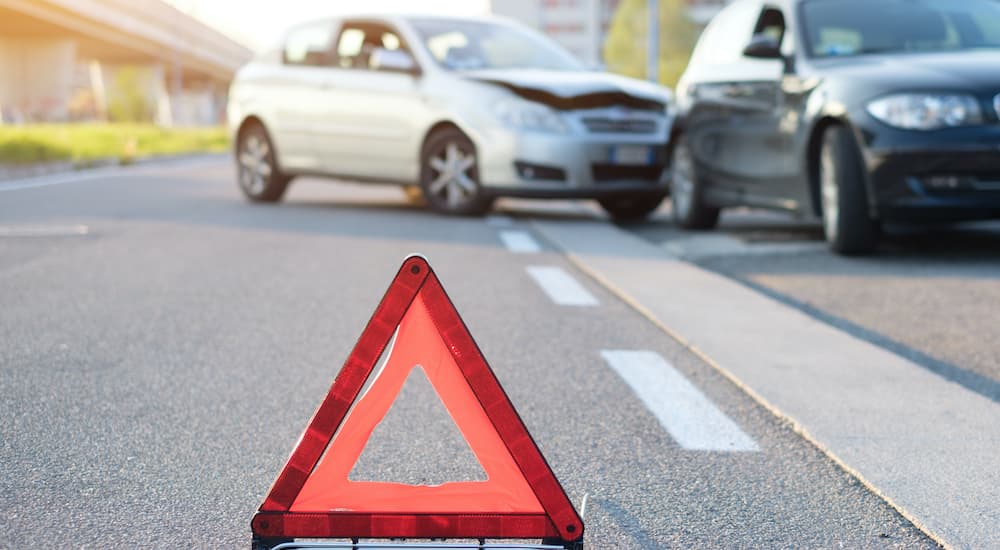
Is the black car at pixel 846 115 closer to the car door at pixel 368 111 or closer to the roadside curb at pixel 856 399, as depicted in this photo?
the roadside curb at pixel 856 399

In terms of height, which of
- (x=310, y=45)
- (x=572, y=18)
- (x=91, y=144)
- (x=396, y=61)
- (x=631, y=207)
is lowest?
(x=91, y=144)

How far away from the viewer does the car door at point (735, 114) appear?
927 cm

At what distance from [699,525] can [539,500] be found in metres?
0.62

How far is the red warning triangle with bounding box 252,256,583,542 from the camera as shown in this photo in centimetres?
274

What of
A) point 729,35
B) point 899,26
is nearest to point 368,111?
point 729,35

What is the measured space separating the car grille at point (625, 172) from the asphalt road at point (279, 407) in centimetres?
253

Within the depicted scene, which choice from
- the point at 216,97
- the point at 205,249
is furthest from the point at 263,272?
the point at 216,97

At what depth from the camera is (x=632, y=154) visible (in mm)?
11562

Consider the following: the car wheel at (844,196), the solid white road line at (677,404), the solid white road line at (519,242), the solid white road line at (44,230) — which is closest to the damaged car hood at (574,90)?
the solid white road line at (519,242)

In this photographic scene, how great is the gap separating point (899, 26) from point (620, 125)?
9.93ft

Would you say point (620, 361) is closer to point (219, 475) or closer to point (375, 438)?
point (375, 438)

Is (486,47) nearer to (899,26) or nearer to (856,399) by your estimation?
(899,26)

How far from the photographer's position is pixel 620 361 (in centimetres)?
528

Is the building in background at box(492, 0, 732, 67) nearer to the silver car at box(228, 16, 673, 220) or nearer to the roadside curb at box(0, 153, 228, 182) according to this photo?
the roadside curb at box(0, 153, 228, 182)
